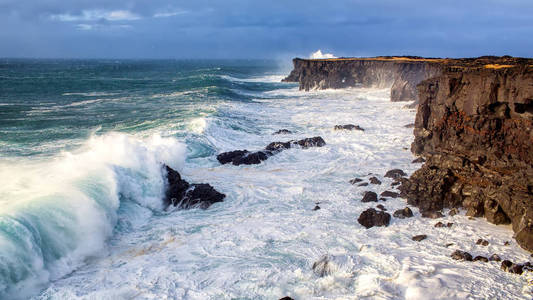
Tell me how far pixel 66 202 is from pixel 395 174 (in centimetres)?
1033

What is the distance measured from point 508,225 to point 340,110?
2204cm

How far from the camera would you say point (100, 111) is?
98.8 ft

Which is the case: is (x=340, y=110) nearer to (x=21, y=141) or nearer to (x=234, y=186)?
(x=234, y=186)

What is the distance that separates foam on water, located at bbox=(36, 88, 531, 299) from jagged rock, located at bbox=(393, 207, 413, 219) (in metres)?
0.26

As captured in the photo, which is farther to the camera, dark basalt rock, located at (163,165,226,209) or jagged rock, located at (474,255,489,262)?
dark basalt rock, located at (163,165,226,209)

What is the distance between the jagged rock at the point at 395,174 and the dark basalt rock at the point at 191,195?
584cm

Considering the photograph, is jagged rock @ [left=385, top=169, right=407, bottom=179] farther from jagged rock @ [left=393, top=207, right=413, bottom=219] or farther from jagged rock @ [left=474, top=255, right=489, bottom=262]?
jagged rock @ [left=474, top=255, right=489, bottom=262]

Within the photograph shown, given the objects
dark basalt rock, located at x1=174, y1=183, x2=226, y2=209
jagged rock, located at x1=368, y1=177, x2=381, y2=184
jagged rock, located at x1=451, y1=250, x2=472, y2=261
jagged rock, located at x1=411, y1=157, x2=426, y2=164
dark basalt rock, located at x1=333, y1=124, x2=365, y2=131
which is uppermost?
dark basalt rock, located at x1=333, y1=124, x2=365, y2=131

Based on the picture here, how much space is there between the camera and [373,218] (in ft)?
35.5

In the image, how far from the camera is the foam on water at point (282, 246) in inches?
306

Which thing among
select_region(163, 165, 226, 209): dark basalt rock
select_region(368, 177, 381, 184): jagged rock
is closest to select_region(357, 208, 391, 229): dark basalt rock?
select_region(368, 177, 381, 184): jagged rock

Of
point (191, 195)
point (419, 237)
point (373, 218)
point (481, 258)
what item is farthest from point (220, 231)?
point (481, 258)

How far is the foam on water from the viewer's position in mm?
7773

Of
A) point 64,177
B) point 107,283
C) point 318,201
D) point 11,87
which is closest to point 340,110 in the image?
point 318,201
